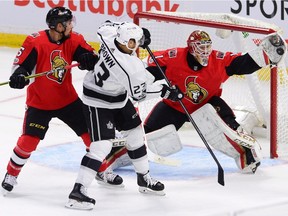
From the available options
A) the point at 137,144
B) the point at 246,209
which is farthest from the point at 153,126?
the point at 246,209

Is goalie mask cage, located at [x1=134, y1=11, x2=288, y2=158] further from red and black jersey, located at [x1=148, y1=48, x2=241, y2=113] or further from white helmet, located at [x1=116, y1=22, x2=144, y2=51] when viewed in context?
white helmet, located at [x1=116, y1=22, x2=144, y2=51]

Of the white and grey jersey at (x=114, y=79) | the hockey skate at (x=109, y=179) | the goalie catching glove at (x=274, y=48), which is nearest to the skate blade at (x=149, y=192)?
the hockey skate at (x=109, y=179)

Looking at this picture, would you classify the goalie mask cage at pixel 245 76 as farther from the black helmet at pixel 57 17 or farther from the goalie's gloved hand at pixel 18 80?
the goalie's gloved hand at pixel 18 80

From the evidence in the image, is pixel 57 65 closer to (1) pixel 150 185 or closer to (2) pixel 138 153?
(2) pixel 138 153

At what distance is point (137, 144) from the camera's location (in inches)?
220

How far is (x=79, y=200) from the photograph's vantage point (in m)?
5.38

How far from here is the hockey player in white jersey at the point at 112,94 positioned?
5.33 metres

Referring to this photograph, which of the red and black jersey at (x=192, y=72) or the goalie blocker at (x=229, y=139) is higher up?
the red and black jersey at (x=192, y=72)

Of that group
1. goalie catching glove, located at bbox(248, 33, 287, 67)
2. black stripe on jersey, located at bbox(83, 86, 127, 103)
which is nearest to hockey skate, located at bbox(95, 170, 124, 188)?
black stripe on jersey, located at bbox(83, 86, 127, 103)

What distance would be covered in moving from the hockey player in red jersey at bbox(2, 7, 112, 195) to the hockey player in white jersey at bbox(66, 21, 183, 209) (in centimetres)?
17

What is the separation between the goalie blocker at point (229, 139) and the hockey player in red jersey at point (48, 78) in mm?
716

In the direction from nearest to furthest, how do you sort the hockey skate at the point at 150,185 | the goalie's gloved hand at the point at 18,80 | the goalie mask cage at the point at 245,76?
1. the goalie's gloved hand at the point at 18,80
2. the hockey skate at the point at 150,185
3. the goalie mask cage at the point at 245,76

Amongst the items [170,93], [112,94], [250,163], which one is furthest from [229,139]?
[112,94]

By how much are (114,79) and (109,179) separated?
669 millimetres
